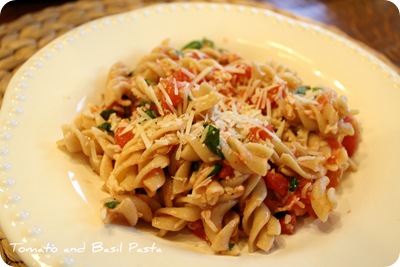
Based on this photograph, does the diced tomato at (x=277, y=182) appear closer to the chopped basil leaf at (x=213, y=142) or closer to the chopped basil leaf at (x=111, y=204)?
the chopped basil leaf at (x=213, y=142)

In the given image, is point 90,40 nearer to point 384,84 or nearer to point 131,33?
Answer: point 131,33

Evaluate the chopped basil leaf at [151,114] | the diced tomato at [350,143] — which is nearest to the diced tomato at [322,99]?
the diced tomato at [350,143]

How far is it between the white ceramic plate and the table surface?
0.97 m

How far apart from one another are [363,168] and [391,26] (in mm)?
2417

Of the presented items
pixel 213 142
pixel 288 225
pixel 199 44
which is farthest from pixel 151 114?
pixel 199 44

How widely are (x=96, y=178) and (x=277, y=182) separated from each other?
1087mm

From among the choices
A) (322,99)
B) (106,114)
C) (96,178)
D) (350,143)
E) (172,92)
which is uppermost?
(322,99)

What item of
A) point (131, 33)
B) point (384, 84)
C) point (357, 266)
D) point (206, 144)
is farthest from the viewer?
point (131, 33)

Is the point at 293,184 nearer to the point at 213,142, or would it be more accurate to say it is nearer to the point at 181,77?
the point at 213,142

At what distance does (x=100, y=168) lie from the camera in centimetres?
274

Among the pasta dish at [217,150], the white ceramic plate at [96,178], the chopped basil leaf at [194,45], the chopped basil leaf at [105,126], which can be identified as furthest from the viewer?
the chopped basil leaf at [194,45]

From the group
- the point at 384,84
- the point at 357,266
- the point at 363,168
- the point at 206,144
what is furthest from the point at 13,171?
the point at 384,84

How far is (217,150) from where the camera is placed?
7.99 ft

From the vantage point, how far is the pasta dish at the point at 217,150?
248cm
